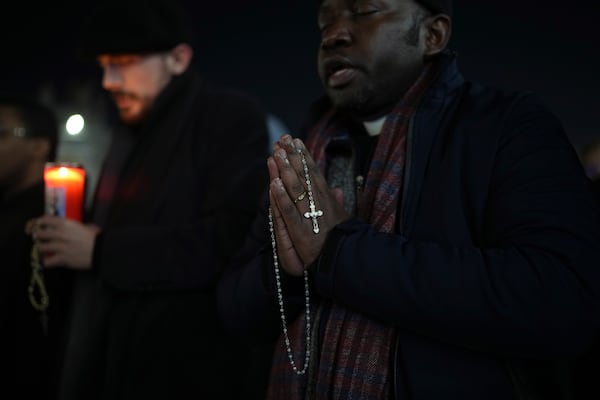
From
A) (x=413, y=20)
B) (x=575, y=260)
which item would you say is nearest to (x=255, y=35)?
(x=413, y=20)

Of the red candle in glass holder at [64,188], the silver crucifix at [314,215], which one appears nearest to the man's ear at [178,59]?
the red candle in glass holder at [64,188]

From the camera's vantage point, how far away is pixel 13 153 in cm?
289

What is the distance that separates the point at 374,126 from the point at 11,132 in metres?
2.14

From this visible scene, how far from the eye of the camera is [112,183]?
7.64ft

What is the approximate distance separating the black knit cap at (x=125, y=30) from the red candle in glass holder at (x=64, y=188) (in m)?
0.53

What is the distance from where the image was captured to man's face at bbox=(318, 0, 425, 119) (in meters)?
1.46

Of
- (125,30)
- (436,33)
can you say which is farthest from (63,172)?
(436,33)

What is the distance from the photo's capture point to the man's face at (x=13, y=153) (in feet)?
9.38

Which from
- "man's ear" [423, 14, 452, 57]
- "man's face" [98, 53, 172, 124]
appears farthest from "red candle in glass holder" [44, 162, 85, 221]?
"man's ear" [423, 14, 452, 57]

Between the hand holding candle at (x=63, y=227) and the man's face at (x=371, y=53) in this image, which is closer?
the man's face at (x=371, y=53)

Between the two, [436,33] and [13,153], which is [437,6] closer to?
[436,33]

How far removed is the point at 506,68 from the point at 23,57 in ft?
10.8

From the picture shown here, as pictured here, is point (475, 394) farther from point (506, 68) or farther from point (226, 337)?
point (506, 68)

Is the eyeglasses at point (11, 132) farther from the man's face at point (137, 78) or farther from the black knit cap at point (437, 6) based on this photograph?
the black knit cap at point (437, 6)
